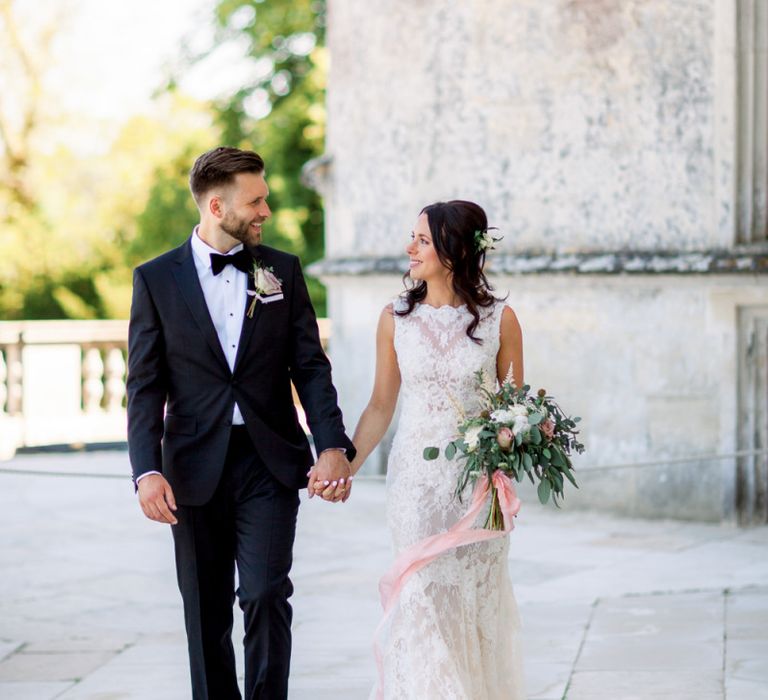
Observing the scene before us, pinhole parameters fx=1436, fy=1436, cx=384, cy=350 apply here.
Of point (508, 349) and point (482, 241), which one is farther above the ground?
point (482, 241)

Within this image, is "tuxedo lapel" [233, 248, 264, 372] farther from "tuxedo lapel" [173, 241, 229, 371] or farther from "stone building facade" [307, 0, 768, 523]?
"stone building facade" [307, 0, 768, 523]

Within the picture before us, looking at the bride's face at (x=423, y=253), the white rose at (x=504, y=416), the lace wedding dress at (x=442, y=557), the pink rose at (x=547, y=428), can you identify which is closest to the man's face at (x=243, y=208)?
the bride's face at (x=423, y=253)

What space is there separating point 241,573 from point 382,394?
0.82 metres

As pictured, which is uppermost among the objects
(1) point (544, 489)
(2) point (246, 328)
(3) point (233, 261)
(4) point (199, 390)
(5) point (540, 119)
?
(5) point (540, 119)

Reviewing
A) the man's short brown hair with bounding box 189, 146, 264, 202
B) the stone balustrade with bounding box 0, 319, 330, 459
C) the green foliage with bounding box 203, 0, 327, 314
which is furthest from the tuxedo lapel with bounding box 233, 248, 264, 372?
the green foliage with bounding box 203, 0, 327, 314

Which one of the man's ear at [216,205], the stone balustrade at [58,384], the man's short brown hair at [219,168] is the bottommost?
the stone balustrade at [58,384]

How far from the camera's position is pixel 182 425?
14.4ft

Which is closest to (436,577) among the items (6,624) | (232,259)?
(232,259)

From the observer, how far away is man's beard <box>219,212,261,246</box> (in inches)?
173

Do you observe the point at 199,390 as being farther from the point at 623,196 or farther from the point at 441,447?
the point at 623,196

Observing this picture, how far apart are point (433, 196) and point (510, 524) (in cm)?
633

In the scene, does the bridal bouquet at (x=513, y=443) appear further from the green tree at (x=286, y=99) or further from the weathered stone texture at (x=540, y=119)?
the green tree at (x=286, y=99)

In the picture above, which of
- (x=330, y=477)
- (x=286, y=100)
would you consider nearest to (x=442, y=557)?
(x=330, y=477)

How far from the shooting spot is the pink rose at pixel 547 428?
4.35m
